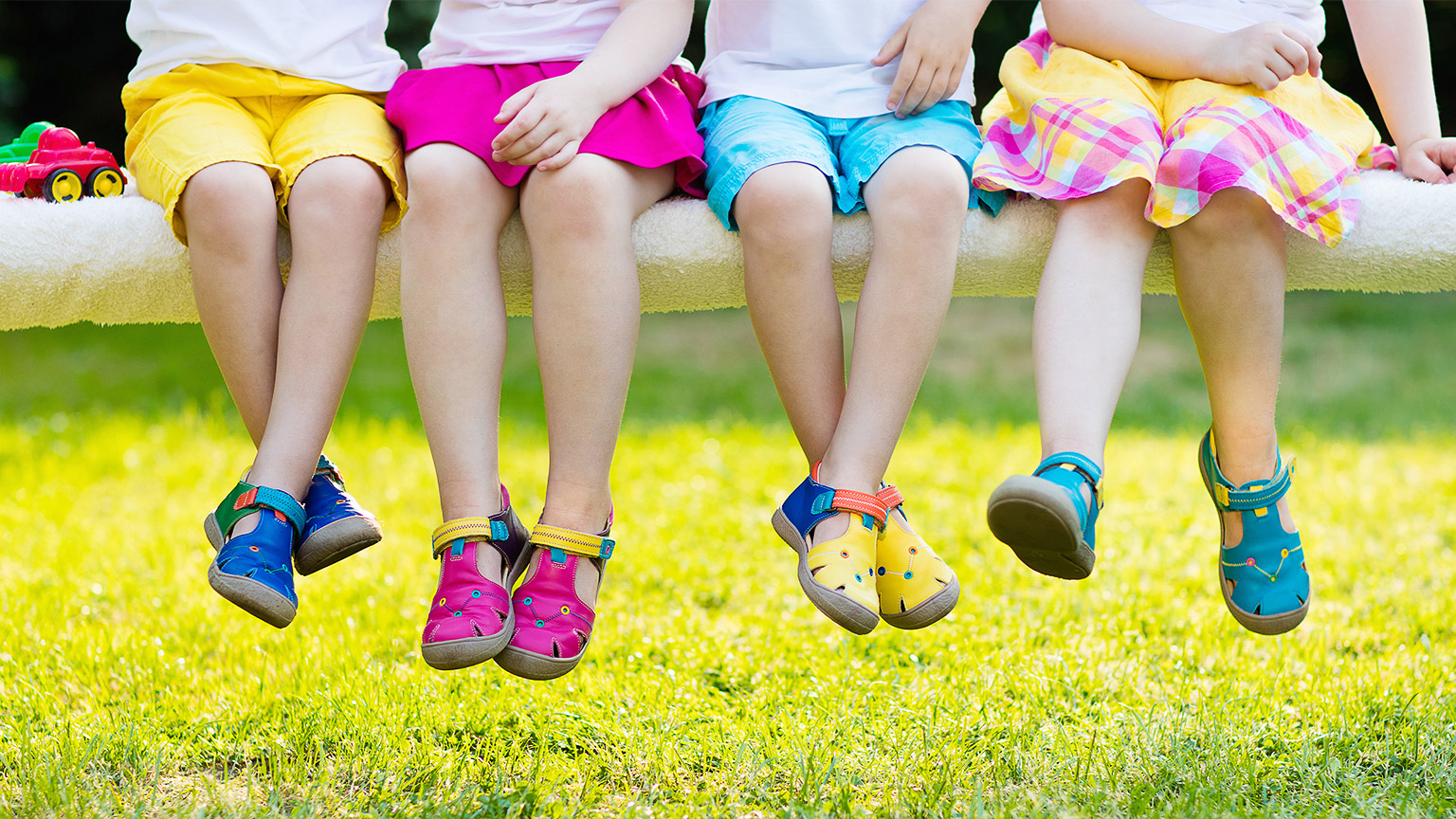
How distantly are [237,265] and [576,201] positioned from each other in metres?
0.43

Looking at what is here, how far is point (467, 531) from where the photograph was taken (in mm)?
1441

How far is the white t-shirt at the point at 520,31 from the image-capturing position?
1632mm

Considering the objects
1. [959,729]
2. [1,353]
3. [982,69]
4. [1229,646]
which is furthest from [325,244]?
[982,69]

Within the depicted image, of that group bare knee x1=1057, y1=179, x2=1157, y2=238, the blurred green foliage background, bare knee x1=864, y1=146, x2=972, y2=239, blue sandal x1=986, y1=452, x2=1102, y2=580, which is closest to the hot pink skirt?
bare knee x1=864, y1=146, x2=972, y2=239

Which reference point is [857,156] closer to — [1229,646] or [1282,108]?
[1282,108]

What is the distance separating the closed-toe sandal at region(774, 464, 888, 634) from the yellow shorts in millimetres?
642

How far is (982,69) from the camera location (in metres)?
5.98

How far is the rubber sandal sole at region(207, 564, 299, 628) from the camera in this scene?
1369mm

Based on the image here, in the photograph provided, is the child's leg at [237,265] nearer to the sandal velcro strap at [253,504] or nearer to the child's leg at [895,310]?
the sandal velcro strap at [253,504]

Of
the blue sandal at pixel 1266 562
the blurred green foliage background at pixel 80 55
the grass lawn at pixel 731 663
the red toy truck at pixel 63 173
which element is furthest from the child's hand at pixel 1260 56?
the blurred green foliage background at pixel 80 55

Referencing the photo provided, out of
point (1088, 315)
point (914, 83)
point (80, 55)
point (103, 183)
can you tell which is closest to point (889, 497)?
point (1088, 315)

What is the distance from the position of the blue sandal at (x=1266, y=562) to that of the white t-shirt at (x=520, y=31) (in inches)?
40.5

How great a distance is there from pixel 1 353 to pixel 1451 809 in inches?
217

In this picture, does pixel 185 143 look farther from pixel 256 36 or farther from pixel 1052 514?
pixel 1052 514
